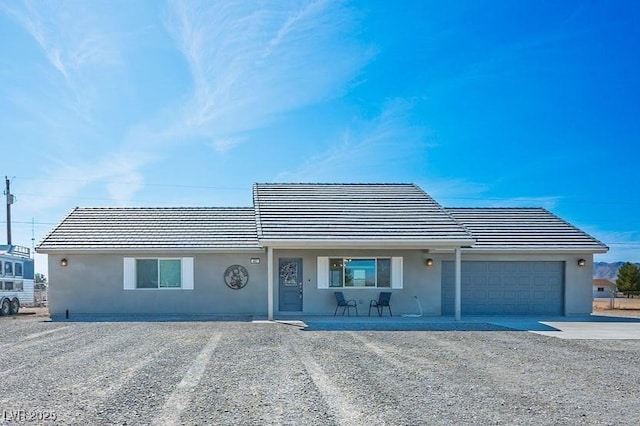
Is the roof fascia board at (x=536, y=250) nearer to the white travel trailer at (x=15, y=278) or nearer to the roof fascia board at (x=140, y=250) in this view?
the roof fascia board at (x=140, y=250)

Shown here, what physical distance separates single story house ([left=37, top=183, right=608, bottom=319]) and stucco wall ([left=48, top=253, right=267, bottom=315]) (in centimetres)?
3

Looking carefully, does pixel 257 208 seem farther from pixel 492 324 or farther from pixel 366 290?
pixel 492 324

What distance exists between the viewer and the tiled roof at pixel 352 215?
13484 millimetres

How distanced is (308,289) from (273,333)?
4.04m

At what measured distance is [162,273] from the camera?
14.9 metres

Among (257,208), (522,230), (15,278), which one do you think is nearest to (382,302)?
(257,208)

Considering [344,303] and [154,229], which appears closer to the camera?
[344,303]

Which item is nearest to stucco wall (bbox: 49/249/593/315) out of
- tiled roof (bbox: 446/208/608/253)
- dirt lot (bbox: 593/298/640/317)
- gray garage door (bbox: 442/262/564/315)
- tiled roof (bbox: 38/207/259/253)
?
tiled roof (bbox: 38/207/259/253)

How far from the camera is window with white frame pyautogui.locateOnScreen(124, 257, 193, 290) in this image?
1487cm

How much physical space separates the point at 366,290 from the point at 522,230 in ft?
19.0

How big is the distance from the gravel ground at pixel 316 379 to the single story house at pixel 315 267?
427 cm

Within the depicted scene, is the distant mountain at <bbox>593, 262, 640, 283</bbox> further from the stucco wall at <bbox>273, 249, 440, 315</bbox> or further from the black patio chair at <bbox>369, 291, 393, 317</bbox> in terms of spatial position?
the black patio chair at <bbox>369, 291, 393, 317</bbox>

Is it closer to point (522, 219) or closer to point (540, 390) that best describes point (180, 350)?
point (540, 390)

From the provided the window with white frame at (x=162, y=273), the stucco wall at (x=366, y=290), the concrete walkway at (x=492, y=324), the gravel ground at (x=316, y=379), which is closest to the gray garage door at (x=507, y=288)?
the concrete walkway at (x=492, y=324)
